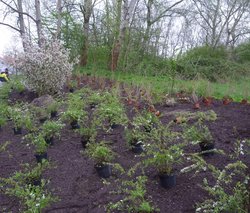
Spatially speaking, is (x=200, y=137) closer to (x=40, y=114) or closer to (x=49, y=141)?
(x=49, y=141)

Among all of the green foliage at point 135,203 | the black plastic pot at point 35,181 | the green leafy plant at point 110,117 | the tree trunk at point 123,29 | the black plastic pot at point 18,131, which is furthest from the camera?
the tree trunk at point 123,29

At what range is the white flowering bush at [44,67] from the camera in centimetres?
749

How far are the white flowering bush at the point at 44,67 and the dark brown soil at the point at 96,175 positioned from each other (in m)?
2.73

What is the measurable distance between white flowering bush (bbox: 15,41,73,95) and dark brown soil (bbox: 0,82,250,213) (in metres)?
2.73

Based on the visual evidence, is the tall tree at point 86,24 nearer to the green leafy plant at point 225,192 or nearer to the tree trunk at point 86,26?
the tree trunk at point 86,26

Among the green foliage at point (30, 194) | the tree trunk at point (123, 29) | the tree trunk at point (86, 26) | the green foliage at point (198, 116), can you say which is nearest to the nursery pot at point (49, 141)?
the green foliage at point (30, 194)

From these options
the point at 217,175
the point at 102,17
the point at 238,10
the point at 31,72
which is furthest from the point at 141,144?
the point at 238,10

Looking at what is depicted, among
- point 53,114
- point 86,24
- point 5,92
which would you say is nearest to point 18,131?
point 53,114

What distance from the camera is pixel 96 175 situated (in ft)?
10.6

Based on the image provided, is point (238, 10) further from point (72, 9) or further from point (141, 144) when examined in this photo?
point (141, 144)

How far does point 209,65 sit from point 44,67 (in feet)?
26.6

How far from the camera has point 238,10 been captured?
20.4 meters

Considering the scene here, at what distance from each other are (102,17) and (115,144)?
1046 centimetres

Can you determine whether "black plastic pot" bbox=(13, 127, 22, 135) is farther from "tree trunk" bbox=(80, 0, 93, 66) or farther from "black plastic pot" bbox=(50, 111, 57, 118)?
"tree trunk" bbox=(80, 0, 93, 66)
